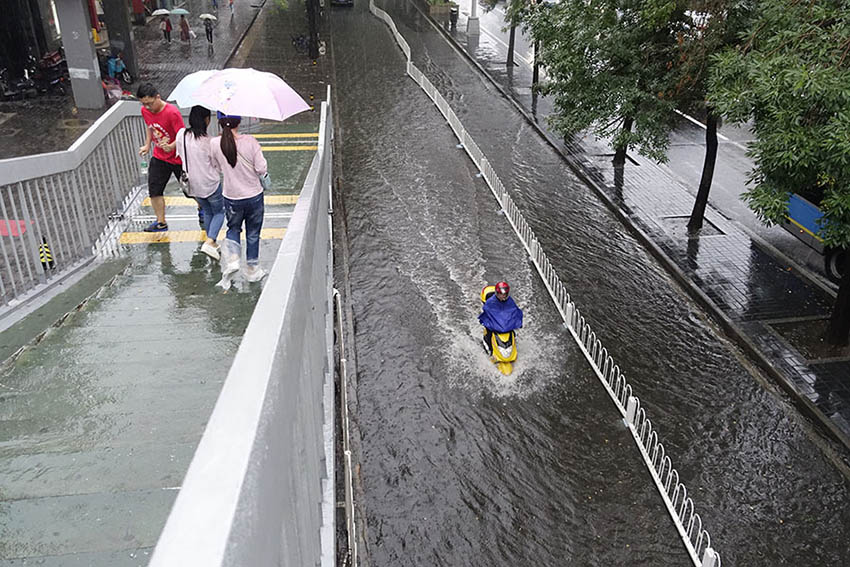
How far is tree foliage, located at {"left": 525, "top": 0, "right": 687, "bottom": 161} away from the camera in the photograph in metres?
13.5

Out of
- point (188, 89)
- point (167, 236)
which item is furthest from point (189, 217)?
point (188, 89)

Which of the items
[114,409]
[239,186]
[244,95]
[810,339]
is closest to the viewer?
[114,409]

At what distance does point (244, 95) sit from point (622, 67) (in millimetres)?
9197

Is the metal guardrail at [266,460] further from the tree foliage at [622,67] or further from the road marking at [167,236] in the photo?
the tree foliage at [622,67]

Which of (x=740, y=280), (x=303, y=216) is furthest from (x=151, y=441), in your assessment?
(x=740, y=280)

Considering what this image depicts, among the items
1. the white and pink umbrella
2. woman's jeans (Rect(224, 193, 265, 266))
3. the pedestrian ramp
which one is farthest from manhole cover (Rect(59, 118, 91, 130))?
woman's jeans (Rect(224, 193, 265, 266))

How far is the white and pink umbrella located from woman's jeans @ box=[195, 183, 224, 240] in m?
1.01

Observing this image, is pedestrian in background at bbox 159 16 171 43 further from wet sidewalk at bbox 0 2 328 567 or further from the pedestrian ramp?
the pedestrian ramp

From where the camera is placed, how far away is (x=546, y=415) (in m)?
9.68

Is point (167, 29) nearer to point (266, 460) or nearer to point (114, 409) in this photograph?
point (114, 409)

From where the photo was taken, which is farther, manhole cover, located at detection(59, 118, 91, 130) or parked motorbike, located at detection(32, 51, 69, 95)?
parked motorbike, located at detection(32, 51, 69, 95)

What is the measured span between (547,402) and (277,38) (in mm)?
27360

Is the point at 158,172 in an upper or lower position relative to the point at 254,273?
upper

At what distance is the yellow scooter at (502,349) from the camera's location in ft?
33.7
